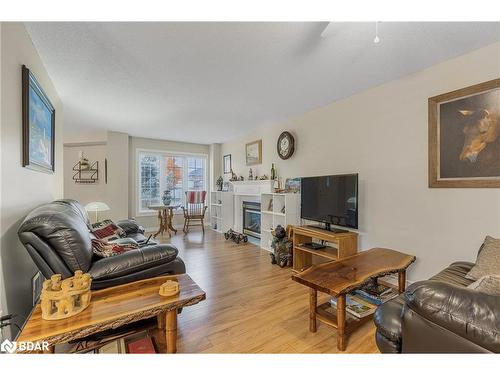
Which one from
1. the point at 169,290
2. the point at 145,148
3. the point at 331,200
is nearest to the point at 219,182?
the point at 145,148

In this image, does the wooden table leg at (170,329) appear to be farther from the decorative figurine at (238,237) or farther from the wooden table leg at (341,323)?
the decorative figurine at (238,237)

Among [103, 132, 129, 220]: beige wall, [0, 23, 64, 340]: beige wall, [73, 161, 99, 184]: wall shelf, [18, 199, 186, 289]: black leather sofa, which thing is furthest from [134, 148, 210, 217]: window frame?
[18, 199, 186, 289]: black leather sofa

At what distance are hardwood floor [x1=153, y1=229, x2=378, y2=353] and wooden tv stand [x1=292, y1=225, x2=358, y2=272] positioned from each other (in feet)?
0.88

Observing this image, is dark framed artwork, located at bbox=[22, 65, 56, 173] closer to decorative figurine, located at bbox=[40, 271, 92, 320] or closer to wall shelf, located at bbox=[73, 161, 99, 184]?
decorative figurine, located at bbox=[40, 271, 92, 320]

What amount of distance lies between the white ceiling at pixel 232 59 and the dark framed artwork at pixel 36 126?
39 centimetres

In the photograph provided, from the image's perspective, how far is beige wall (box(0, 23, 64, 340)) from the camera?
133cm

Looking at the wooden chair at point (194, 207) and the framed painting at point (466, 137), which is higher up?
the framed painting at point (466, 137)

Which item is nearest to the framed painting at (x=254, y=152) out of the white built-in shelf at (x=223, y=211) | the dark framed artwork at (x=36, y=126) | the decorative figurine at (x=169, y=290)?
the white built-in shelf at (x=223, y=211)

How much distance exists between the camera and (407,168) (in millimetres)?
2414

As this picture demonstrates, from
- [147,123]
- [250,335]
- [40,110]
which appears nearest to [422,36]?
[250,335]

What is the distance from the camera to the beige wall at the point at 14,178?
1335mm

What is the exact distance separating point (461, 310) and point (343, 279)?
0.94 meters

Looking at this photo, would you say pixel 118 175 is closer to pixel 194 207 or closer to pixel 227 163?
pixel 194 207
